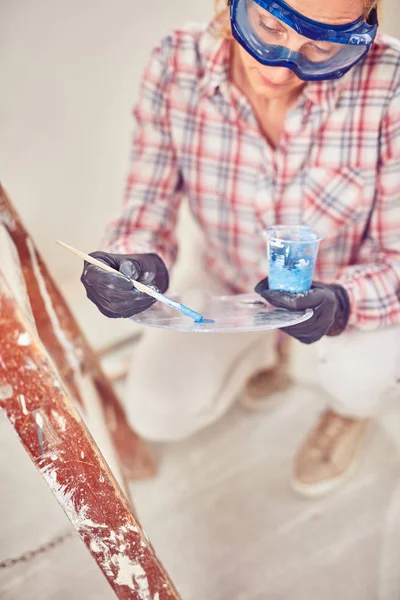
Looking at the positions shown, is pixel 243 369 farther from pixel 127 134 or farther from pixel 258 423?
pixel 127 134

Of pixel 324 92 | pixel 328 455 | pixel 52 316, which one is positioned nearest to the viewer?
pixel 324 92

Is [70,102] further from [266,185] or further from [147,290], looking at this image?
[147,290]

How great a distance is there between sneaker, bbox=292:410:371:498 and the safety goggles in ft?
3.20

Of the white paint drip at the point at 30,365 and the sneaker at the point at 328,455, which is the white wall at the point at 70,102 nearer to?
the sneaker at the point at 328,455

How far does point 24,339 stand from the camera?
2.19 feet

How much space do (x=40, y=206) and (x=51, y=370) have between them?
1290mm

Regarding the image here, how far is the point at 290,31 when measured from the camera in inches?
34.0

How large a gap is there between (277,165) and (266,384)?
33.5 inches

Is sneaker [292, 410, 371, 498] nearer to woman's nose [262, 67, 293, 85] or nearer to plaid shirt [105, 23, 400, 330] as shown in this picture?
plaid shirt [105, 23, 400, 330]

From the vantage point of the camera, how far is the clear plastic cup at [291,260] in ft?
3.06

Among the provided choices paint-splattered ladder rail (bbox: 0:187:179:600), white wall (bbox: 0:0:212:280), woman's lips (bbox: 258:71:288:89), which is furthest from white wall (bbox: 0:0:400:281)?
paint-splattered ladder rail (bbox: 0:187:179:600)

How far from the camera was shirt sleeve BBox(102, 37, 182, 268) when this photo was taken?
1.19m

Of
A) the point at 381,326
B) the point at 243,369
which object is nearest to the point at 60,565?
the point at 243,369

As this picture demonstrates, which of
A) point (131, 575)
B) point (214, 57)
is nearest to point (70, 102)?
point (214, 57)
